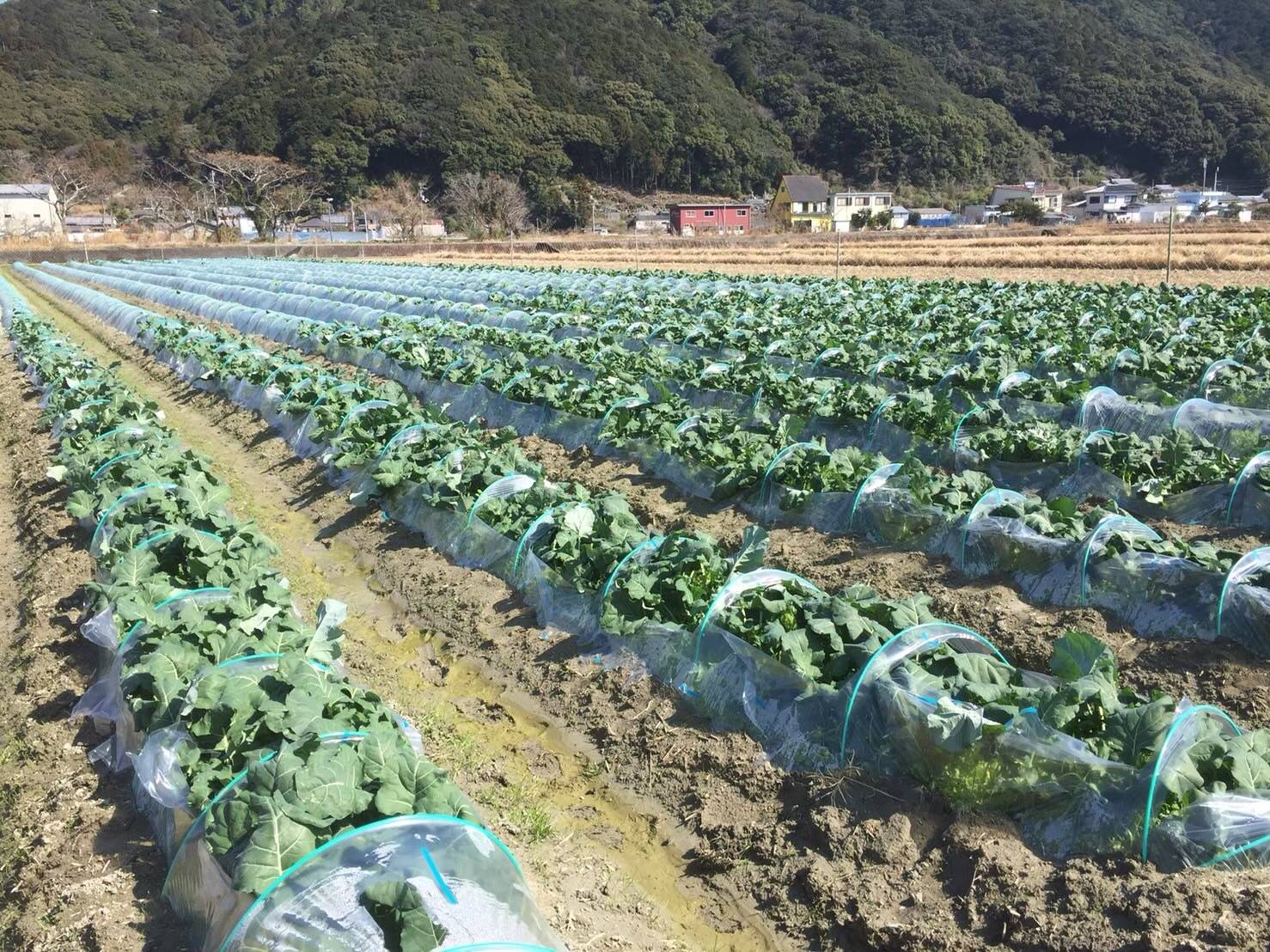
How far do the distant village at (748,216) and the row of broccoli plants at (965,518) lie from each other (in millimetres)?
58980

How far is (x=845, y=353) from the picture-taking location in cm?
1430

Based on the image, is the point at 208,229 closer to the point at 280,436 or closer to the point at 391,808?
the point at 280,436

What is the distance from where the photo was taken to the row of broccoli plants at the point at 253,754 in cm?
356

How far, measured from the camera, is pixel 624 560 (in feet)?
21.7

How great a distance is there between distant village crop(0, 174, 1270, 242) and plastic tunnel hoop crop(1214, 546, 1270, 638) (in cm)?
6292

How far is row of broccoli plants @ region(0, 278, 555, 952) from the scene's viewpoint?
356 cm

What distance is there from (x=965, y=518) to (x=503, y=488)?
3772 mm

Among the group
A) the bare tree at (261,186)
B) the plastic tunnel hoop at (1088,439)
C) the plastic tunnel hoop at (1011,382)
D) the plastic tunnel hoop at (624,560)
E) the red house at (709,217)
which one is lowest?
the plastic tunnel hoop at (624,560)

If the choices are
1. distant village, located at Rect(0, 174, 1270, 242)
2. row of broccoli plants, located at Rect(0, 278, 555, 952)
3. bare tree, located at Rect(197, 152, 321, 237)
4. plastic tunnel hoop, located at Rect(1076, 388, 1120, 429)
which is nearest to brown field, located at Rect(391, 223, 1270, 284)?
distant village, located at Rect(0, 174, 1270, 242)

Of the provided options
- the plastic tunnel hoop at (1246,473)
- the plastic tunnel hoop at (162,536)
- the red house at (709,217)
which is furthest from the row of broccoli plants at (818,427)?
the red house at (709,217)

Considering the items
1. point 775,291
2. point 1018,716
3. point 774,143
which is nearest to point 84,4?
point 774,143

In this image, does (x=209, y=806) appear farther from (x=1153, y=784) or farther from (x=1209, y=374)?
(x=1209, y=374)

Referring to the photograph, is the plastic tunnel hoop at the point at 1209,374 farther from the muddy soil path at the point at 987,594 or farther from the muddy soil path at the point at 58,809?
the muddy soil path at the point at 58,809

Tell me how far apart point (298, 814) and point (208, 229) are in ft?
278
